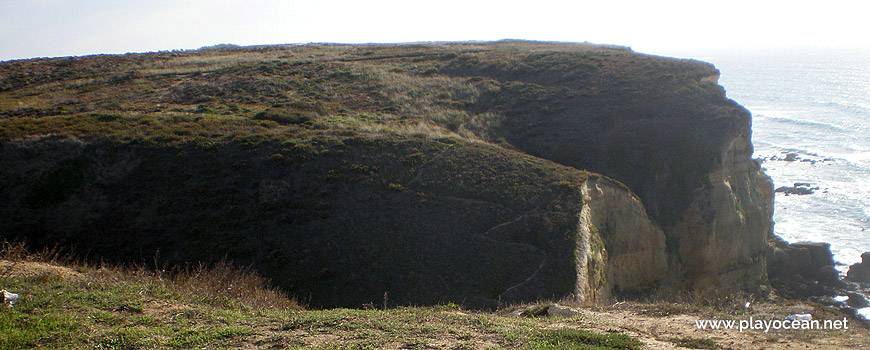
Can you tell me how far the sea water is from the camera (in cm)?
3378

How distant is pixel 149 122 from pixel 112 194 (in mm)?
5336

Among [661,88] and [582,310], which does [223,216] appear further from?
[661,88]

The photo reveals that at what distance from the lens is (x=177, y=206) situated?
57.1ft

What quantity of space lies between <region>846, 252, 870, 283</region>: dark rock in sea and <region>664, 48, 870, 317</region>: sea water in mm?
1037

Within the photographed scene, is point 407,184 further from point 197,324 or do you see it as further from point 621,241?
point 197,324

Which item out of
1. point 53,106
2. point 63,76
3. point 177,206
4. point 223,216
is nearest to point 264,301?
point 223,216

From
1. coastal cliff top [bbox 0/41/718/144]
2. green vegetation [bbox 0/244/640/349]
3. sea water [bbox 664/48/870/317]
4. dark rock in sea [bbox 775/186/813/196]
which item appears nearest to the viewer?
green vegetation [bbox 0/244/640/349]

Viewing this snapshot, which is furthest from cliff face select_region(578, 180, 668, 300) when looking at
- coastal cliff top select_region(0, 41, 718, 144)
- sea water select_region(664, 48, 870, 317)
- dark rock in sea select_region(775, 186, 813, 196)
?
dark rock in sea select_region(775, 186, 813, 196)

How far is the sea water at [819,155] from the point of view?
111 feet

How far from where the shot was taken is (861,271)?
1082 inches

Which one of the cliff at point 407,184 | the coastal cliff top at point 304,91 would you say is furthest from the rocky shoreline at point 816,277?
the coastal cliff top at point 304,91

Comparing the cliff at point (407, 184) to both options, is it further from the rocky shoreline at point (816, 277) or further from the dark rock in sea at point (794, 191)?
the dark rock in sea at point (794, 191)

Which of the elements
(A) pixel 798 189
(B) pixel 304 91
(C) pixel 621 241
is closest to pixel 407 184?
(C) pixel 621 241

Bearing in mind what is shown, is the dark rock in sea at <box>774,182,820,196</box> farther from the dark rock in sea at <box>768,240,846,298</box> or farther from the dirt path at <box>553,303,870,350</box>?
the dirt path at <box>553,303,870,350</box>
